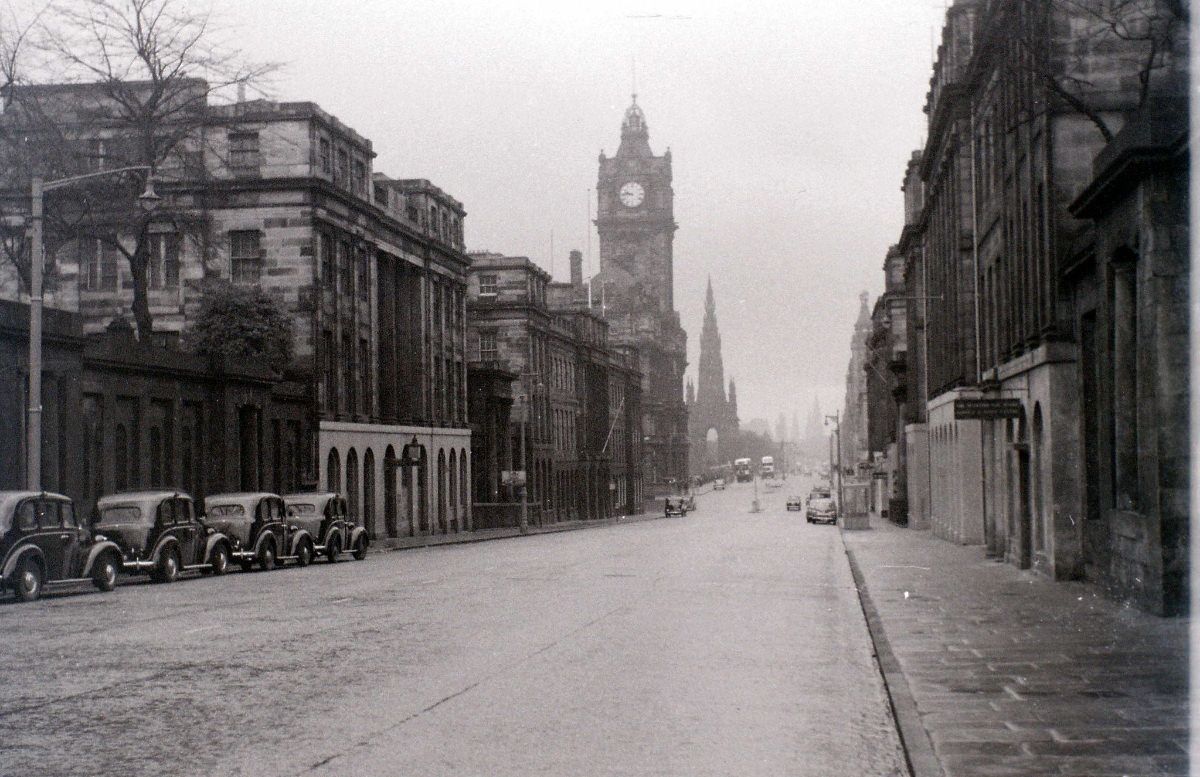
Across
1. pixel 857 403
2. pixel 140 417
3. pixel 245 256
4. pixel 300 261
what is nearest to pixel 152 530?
pixel 140 417

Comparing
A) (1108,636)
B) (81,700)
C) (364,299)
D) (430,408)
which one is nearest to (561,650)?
(81,700)

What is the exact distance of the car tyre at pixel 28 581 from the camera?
72.7 feet

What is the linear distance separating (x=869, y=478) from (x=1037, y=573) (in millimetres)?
81719

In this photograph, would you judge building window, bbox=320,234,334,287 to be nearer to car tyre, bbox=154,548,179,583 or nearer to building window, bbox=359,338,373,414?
building window, bbox=359,338,373,414

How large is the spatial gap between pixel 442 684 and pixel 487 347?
2942 inches

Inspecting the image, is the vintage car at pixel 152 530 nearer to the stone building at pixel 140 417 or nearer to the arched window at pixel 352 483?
the stone building at pixel 140 417

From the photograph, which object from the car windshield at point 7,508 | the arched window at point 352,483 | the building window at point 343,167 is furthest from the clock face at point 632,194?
the car windshield at point 7,508

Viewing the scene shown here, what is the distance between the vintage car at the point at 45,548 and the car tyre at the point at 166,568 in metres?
1.75

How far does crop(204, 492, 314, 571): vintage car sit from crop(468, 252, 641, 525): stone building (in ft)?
140

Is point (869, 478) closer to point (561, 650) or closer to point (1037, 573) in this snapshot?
point (1037, 573)

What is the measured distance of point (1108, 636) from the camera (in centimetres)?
1625

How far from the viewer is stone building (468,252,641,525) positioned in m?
85.5

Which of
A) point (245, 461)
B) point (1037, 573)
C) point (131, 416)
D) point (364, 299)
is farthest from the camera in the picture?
point (364, 299)

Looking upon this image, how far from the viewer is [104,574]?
25062 millimetres
